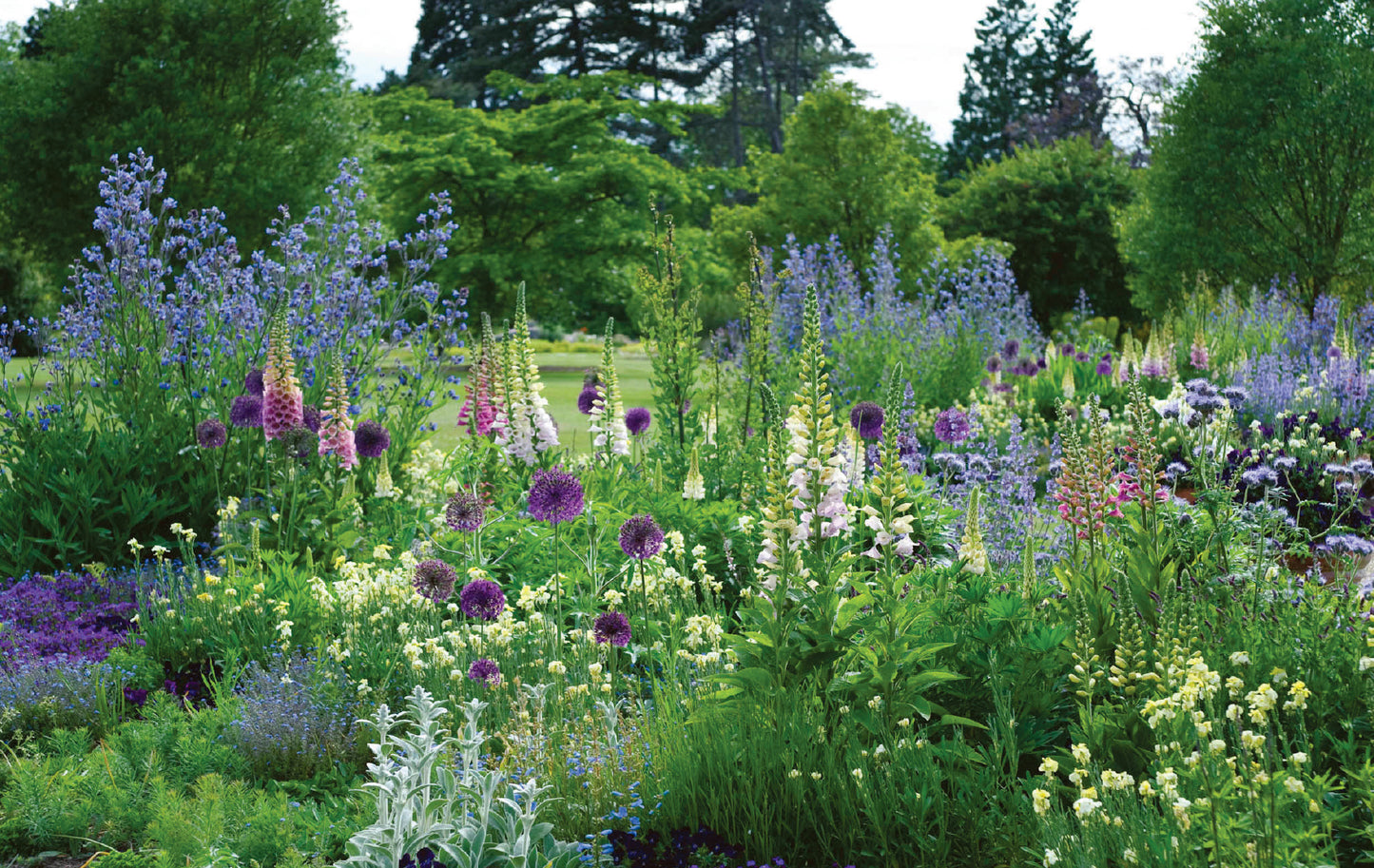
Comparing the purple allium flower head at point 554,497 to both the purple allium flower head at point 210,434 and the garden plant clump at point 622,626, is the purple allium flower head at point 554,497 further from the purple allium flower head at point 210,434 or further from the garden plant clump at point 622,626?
the purple allium flower head at point 210,434

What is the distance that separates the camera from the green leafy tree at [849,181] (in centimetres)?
1686

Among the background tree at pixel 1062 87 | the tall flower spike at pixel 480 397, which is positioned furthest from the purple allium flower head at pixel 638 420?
the background tree at pixel 1062 87

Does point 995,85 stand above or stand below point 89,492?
above

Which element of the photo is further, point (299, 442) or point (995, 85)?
point (995, 85)

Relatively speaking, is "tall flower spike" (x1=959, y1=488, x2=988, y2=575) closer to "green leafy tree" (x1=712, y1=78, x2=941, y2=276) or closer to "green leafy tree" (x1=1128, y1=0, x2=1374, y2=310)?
"green leafy tree" (x1=1128, y1=0, x2=1374, y2=310)

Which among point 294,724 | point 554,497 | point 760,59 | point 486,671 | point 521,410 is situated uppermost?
point 760,59

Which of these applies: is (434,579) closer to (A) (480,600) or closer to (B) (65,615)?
(A) (480,600)

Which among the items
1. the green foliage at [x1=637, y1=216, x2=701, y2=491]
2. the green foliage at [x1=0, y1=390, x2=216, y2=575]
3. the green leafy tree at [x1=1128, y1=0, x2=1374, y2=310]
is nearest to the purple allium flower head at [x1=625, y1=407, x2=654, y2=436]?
the green foliage at [x1=637, y1=216, x2=701, y2=491]

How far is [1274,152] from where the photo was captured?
13164 mm

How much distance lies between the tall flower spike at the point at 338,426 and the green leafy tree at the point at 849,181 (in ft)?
38.8

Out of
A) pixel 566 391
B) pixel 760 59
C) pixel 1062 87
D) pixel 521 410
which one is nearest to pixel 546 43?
pixel 760 59

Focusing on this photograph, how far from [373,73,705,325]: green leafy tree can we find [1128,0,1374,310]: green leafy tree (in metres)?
11.6

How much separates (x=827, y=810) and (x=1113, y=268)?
23.3 m

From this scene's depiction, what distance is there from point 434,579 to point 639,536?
82 centimetres
